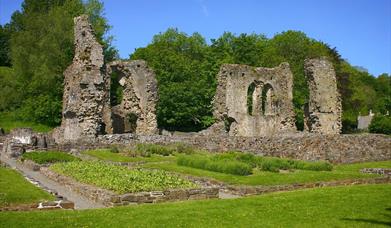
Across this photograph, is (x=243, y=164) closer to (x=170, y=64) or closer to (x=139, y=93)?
(x=139, y=93)

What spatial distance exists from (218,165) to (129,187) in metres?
7.08

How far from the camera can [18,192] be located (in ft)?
51.5

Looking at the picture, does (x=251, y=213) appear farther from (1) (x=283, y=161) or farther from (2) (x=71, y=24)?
(2) (x=71, y=24)

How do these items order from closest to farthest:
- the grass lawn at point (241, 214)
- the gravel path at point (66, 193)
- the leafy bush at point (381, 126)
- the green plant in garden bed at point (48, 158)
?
the grass lawn at point (241, 214), the gravel path at point (66, 193), the green plant in garden bed at point (48, 158), the leafy bush at point (381, 126)

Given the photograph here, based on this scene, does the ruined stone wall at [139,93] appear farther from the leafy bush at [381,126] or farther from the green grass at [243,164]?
the leafy bush at [381,126]

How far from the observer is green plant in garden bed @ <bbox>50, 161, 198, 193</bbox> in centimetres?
1634

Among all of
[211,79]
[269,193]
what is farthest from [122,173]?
[211,79]

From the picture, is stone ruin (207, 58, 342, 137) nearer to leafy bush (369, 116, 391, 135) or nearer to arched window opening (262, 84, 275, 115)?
arched window opening (262, 84, 275, 115)

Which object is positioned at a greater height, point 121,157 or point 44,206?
point 121,157

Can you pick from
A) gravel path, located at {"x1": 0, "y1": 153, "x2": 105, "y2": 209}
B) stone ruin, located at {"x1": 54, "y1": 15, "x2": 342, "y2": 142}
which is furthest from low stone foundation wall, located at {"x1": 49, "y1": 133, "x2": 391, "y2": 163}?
gravel path, located at {"x1": 0, "y1": 153, "x2": 105, "y2": 209}

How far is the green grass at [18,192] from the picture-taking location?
14.4 metres

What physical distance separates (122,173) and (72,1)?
2000 inches

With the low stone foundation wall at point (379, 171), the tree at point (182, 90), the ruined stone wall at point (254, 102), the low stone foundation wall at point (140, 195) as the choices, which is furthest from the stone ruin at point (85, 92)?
the low stone foundation wall at point (379, 171)

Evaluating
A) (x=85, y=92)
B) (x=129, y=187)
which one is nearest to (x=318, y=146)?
(x=129, y=187)
